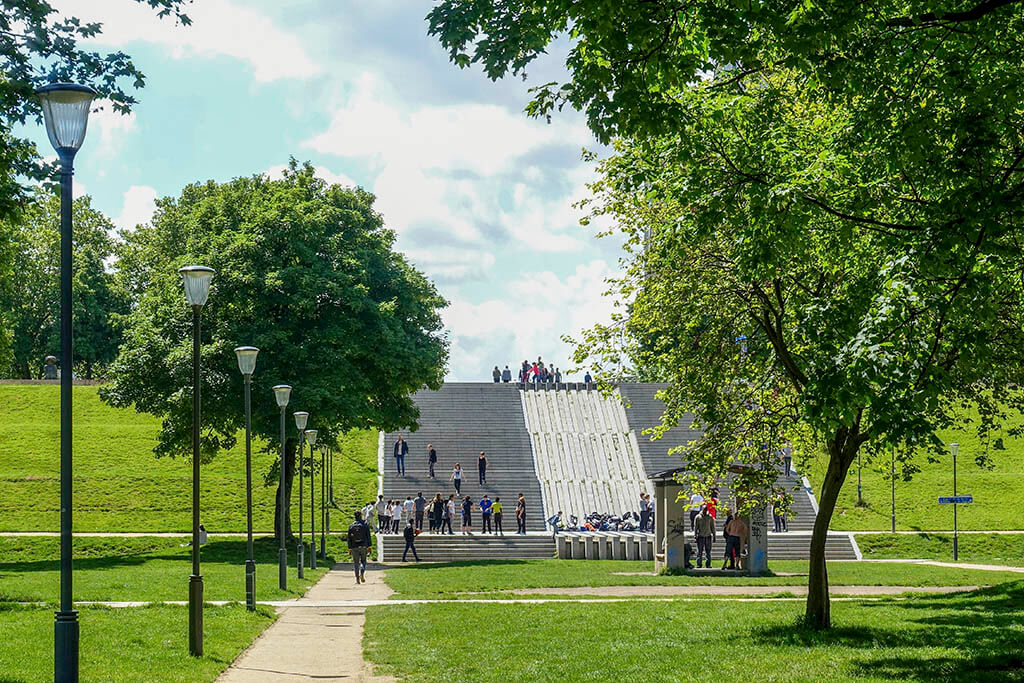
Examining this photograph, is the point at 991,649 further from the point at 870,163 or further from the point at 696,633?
the point at 870,163

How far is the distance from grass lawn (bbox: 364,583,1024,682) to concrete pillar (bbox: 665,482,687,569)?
10.1 m

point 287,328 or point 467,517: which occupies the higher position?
point 287,328

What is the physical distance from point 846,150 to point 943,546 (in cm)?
3379

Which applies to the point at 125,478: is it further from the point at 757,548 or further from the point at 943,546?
the point at 943,546

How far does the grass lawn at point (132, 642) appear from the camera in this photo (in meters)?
12.8

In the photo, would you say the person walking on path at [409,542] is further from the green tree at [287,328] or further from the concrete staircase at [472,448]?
the concrete staircase at [472,448]

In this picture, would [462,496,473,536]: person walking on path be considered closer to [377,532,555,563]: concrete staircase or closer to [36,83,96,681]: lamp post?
[377,532,555,563]: concrete staircase

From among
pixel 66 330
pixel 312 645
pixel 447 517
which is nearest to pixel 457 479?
pixel 447 517

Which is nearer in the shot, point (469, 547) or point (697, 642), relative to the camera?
point (697, 642)

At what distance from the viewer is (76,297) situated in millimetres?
76812

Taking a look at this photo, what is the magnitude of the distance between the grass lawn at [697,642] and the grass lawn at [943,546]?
20.8 meters

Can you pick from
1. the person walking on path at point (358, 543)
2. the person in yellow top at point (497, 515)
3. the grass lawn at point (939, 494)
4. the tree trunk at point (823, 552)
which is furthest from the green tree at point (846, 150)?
the grass lawn at point (939, 494)

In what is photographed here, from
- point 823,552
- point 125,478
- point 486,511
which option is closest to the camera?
point 823,552

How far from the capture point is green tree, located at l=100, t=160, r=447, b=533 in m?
39.4
